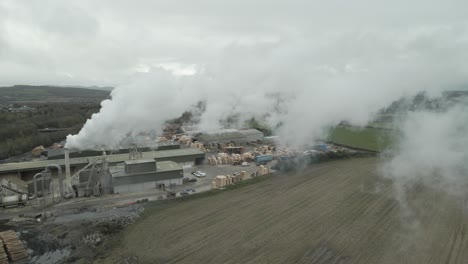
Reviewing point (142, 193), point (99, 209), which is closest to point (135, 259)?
point (99, 209)

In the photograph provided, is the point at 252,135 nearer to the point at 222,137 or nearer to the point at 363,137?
the point at 222,137

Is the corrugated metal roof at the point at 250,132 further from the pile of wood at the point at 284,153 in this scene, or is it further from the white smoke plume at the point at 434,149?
the white smoke plume at the point at 434,149

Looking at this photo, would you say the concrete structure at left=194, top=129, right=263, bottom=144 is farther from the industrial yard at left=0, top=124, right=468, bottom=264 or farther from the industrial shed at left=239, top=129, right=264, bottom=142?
the industrial yard at left=0, top=124, right=468, bottom=264

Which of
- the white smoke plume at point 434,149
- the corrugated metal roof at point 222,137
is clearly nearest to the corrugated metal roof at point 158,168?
the corrugated metal roof at point 222,137

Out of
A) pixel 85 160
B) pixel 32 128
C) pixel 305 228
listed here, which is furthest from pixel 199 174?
pixel 32 128

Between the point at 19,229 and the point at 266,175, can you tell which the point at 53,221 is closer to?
the point at 19,229

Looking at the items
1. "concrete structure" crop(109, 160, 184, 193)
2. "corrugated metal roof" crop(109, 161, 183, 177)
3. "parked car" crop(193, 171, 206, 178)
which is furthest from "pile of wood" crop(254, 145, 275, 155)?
"concrete structure" crop(109, 160, 184, 193)
